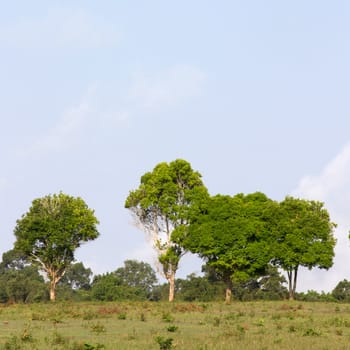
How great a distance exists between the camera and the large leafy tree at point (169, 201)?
86812 millimetres

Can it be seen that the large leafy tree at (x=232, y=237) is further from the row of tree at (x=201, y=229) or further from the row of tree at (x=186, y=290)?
the row of tree at (x=186, y=290)

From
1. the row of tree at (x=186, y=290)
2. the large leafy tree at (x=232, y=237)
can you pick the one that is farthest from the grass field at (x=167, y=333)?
the row of tree at (x=186, y=290)

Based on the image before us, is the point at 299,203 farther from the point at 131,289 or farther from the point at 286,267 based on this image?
A: the point at 131,289

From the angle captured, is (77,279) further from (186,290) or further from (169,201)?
(169,201)

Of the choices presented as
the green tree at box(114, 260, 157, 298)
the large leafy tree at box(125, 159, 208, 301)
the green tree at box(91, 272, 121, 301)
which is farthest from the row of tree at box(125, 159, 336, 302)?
the green tree at box(114, 260, 157, 298)

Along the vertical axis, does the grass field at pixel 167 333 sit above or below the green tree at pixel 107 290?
below

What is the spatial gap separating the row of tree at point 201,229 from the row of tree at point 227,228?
0.13 meters

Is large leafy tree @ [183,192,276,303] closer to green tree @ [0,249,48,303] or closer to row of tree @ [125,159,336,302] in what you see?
row of tree @ [125,159,336,302]

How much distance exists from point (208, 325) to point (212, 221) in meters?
47.9

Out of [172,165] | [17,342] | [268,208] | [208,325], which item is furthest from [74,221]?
[17,342]

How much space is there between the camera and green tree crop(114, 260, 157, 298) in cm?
16010

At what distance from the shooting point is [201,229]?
3366 inches

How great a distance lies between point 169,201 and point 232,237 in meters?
9.89

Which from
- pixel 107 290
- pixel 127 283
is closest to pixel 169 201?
pixel 107 290
